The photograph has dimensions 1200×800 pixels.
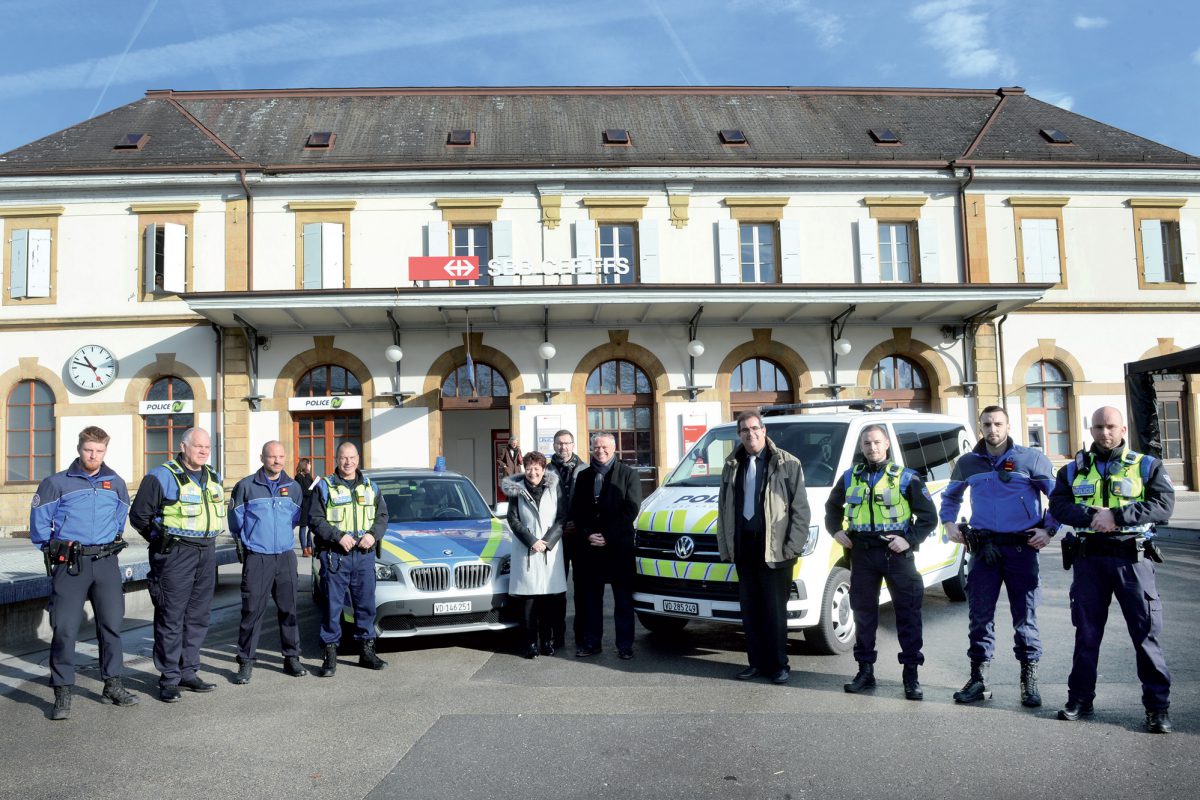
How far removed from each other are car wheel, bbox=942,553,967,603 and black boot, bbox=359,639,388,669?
551 centimetres

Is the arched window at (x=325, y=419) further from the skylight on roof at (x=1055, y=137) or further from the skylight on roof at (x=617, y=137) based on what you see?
the skylight on roof at (x=1055, y=137)

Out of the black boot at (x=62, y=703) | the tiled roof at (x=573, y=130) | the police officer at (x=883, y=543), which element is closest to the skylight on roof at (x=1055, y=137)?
the tiled roof at (x=573, y=130)

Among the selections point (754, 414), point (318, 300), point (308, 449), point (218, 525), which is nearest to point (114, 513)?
point (218, 525)

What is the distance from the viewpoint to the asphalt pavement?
398 centimetres

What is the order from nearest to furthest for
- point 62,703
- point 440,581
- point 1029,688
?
point 1029,688
point 62,703
point 440,581

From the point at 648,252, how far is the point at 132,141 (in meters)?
12.7

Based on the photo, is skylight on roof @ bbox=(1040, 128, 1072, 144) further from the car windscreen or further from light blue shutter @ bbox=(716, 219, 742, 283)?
the car windscreen

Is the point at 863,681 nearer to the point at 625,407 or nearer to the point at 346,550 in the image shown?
the point at 346,550

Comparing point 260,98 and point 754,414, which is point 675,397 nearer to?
point 754,414

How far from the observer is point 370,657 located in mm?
6477

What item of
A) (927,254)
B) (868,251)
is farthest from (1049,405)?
(868,251)

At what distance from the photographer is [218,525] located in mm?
6125

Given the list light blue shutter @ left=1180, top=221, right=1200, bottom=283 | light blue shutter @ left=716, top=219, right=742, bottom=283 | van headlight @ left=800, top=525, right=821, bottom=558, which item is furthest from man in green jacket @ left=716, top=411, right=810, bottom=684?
light blue shutter @ left=1180, top=221, right=1200, bottom=283

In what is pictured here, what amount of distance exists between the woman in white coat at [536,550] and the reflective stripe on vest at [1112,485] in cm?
365
